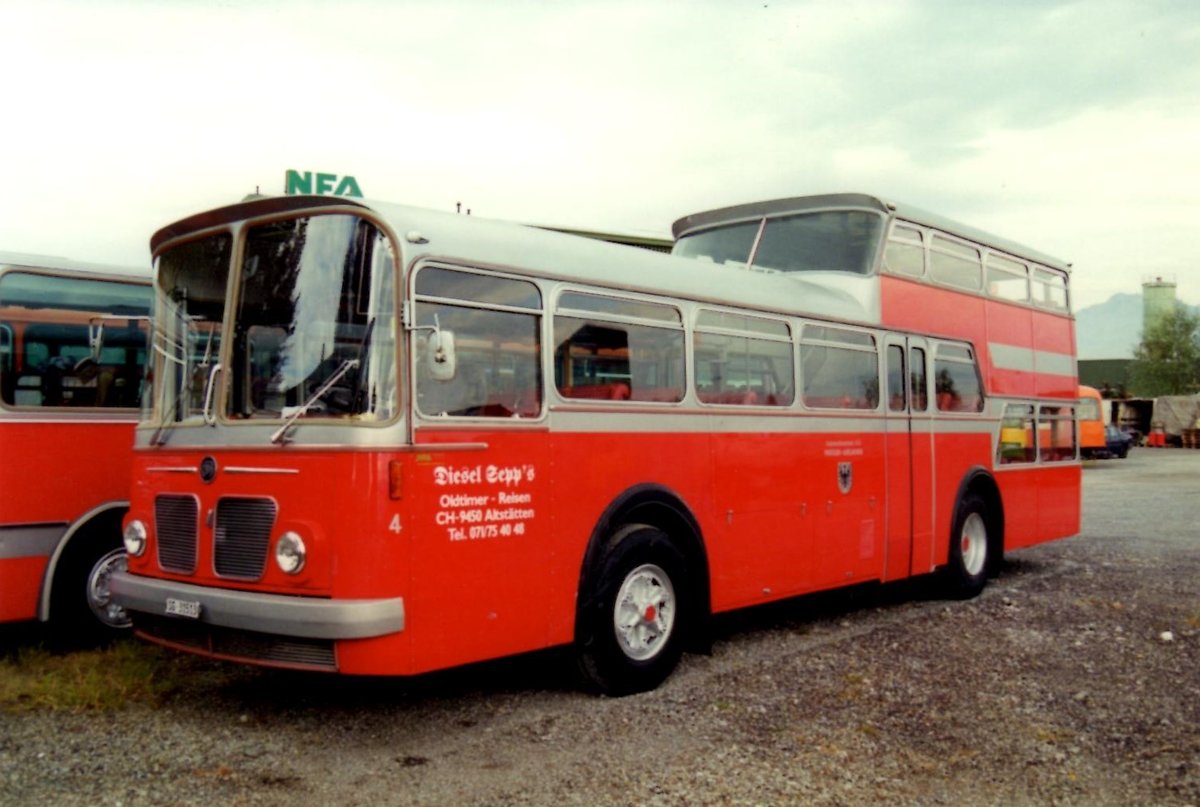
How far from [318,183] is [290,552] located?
14.1 metres

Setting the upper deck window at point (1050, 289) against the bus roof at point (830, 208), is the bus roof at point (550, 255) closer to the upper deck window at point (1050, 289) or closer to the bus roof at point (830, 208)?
the bus roof at point (830, 208)

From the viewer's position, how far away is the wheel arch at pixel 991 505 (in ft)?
→ 36.0

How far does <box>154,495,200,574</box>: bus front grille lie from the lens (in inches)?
243

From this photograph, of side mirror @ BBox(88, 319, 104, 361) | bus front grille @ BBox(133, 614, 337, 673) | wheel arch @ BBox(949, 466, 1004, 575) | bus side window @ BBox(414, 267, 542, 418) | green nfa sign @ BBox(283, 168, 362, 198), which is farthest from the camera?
green nfa sign @ BBox(283, 168, 362, 198)

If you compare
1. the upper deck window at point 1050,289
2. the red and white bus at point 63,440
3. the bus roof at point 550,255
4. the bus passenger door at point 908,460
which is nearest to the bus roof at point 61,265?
the red and white bus at point 63,440

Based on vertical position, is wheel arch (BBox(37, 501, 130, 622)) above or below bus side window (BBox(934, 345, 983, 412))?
below

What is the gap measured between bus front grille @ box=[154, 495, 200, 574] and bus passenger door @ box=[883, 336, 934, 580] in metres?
5.67

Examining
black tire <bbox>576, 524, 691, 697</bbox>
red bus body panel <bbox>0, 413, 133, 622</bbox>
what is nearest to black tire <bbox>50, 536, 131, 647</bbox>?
red bus body panel <bbox>0, 413, 133, 622</bbox>

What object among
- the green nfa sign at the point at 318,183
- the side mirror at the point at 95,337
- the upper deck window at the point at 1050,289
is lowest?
the side mirror at the point at 95,337

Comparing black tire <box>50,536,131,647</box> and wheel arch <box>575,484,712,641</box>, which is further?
black tire <box>50,536,131,647</box>

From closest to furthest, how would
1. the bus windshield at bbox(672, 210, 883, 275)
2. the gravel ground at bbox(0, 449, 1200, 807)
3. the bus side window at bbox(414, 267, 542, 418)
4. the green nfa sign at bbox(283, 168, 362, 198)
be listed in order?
1. the gravel ground at bbox(0, 449, 1200, 807)
2. the bus side window at bbox(414, 267, 542, 418)
3. the bus windshield at bbox(672, 210, 883, 275)
4. the green nfa sign at bbox(283, 168, 362, 198)

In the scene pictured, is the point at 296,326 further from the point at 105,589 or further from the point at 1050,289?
the point at 1050,289

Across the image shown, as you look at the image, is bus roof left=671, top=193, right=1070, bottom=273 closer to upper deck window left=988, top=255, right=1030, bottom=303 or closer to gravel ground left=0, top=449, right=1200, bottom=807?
upper deck window left=988, top=255, right=1030, bottom=303

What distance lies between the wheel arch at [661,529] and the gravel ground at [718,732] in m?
0.52
